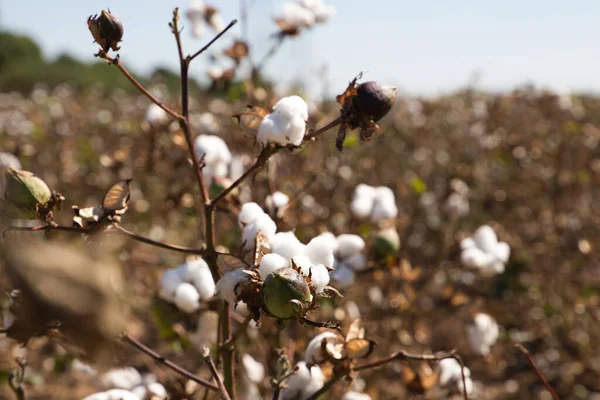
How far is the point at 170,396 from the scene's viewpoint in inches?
50.7

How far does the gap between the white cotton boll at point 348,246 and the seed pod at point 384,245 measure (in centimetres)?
10

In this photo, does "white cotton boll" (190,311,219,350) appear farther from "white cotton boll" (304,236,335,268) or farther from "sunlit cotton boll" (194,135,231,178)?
"white cotton boll" (304,236,335,268)

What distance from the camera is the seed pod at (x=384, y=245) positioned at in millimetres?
1745

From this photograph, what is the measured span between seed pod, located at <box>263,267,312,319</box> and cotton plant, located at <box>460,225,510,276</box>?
122cm

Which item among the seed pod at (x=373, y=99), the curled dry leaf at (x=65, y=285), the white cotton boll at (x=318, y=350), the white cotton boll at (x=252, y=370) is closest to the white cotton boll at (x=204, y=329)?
the white cotton boll at (x=252, y=370)

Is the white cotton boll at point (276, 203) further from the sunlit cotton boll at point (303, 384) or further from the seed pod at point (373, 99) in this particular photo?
the seed pod at point (373, 99)

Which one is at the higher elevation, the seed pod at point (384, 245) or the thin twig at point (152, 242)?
the thin twig at point (152, 242)

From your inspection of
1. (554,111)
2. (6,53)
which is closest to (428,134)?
(554,111)

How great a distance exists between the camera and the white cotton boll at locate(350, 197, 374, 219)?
1.97 metres

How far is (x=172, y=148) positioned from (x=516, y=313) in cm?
254

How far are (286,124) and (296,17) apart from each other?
1224mm

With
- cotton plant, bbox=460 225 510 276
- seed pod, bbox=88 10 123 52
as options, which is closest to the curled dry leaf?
seed pod, bbox=88 10 123 52

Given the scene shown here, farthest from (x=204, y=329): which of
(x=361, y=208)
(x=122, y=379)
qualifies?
(x=361, y=208)

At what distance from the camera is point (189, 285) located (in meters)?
1.34
